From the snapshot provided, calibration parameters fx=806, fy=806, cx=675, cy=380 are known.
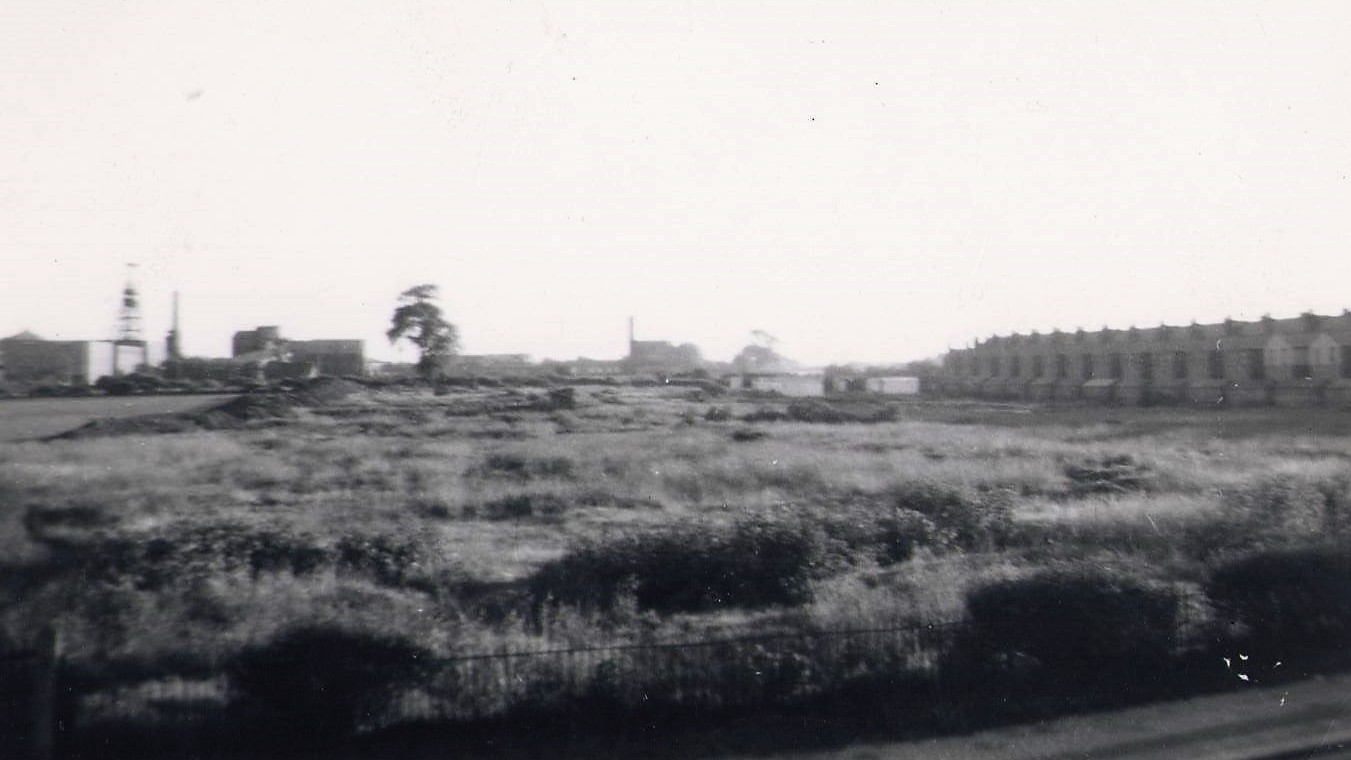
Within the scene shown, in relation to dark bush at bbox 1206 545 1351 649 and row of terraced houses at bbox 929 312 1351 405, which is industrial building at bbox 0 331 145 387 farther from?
row of terraced houses at bbox 929 312 1351 405

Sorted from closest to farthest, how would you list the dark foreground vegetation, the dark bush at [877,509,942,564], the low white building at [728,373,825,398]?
the dark foreground vegetation
the dark bush at [877,509,942,564]
the low white building at [728,373,825,398]

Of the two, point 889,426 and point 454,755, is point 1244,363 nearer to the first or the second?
point 889,426

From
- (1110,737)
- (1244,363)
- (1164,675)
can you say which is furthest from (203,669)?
(1244,363)

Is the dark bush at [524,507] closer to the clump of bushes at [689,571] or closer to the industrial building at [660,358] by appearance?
the clump of bushes at [689,571]

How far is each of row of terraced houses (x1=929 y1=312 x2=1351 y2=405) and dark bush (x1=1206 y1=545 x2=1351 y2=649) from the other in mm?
33055

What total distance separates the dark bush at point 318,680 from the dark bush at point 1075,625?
19.6 ft

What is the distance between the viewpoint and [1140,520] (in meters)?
12.7

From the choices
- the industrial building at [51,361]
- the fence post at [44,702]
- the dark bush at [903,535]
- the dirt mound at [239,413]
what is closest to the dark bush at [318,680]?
the fence post at [44,702]

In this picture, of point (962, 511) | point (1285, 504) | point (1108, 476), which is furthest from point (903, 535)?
point (1108, 476)

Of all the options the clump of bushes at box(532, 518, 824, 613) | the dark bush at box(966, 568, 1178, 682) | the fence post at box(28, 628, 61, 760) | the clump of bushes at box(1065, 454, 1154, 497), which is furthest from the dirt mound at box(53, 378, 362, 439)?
the clump of bushes at box(1065, 454, 1154, 497)

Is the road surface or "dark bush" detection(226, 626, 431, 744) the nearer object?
the road surface

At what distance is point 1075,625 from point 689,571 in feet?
15.2

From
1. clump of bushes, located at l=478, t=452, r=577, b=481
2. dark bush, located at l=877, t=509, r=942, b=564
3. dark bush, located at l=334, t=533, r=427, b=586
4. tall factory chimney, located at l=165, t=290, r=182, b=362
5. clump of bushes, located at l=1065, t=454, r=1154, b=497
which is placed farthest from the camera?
tall factory chimney, located at l=165, t=290, r=182, b=362

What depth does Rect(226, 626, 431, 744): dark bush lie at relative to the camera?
7.16 m
